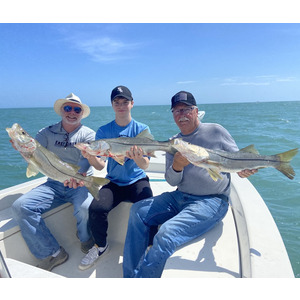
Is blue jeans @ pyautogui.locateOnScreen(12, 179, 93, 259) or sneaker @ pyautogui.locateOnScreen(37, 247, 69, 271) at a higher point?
blue jeans @ pyautogui.locateOnScreen(12, 179, 93, 259)

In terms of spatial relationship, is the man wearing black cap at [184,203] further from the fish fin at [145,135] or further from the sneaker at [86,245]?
the sneaker at [86,245]

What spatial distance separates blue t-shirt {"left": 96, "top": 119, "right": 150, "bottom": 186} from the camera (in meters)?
3.80

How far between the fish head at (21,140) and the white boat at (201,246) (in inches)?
41.2

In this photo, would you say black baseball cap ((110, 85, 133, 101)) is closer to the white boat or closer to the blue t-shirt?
the blue t-shirt

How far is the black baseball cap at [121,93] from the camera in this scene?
145 inches

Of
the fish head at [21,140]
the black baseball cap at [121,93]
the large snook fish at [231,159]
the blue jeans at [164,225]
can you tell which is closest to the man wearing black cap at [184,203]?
the blue jeans at [164,225]

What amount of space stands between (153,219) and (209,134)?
51.7 inches

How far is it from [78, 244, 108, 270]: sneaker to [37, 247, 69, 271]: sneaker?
0.33 meters

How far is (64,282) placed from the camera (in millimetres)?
1606

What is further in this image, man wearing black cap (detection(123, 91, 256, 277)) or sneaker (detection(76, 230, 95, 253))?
sneaker (detection(76, 230, 95, 253))

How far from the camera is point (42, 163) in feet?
10.5

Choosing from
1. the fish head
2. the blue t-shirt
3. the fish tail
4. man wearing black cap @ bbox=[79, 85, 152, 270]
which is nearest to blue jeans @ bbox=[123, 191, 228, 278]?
man wearing black cap @ bbox=[79, 85, 152, 270]

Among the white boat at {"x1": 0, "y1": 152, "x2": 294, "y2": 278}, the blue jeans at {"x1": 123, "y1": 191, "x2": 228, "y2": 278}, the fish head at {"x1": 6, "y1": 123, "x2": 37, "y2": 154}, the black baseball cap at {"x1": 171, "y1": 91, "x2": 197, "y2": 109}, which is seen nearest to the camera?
the white boat at {"x1": 0, "y1": 152, "x2": 294, "y2": 278}
